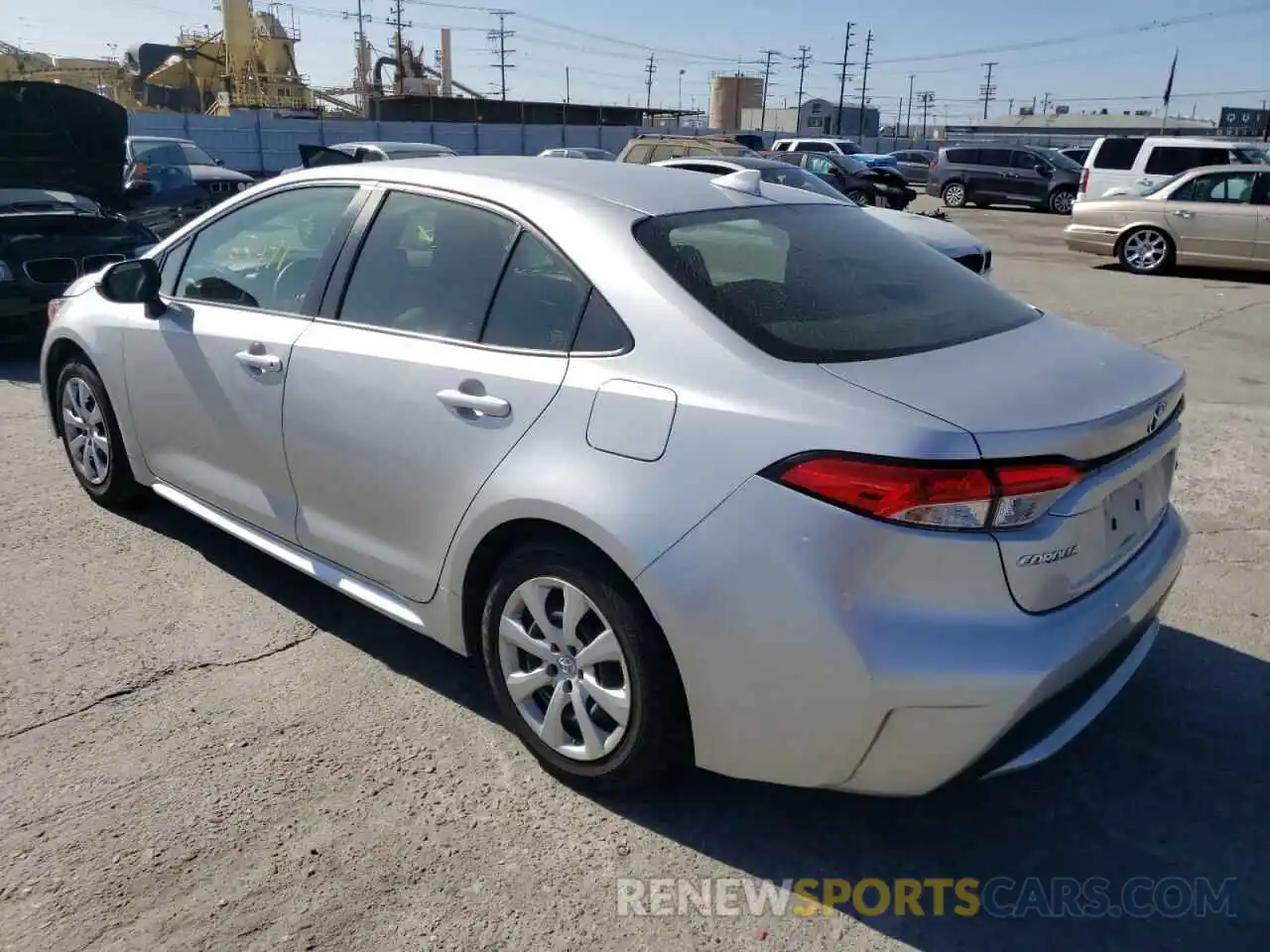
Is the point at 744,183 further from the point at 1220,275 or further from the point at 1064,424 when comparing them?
the point at 1220,275

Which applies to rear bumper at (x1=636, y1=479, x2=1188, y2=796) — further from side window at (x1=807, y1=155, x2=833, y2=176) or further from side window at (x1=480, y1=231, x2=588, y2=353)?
side window at (x1=807, y1=155, x2=833, y2=176)

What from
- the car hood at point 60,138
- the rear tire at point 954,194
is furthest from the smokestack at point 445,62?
the car hood at point 60,138

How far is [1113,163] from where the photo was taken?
19.7m

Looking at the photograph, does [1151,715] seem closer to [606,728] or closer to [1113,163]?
[606,728]

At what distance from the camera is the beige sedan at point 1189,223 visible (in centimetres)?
1326

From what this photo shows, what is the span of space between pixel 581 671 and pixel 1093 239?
14.3 m

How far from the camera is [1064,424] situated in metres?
2.27

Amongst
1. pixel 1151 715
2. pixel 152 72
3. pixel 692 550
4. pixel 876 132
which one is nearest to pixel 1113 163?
pixel 1151 715

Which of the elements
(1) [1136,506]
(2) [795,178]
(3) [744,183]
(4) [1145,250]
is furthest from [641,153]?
(1) [1136,506]

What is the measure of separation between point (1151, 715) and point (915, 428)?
1703mm

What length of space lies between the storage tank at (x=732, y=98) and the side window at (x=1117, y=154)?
76.7 m

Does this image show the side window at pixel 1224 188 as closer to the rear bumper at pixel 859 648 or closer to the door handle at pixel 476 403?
the rear bumper at pixel 859 648

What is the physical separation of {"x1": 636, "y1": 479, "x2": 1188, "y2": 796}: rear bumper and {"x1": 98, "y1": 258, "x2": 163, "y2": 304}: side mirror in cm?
268

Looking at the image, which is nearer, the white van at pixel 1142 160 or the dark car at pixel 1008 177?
the white van at pixel 1142 160
